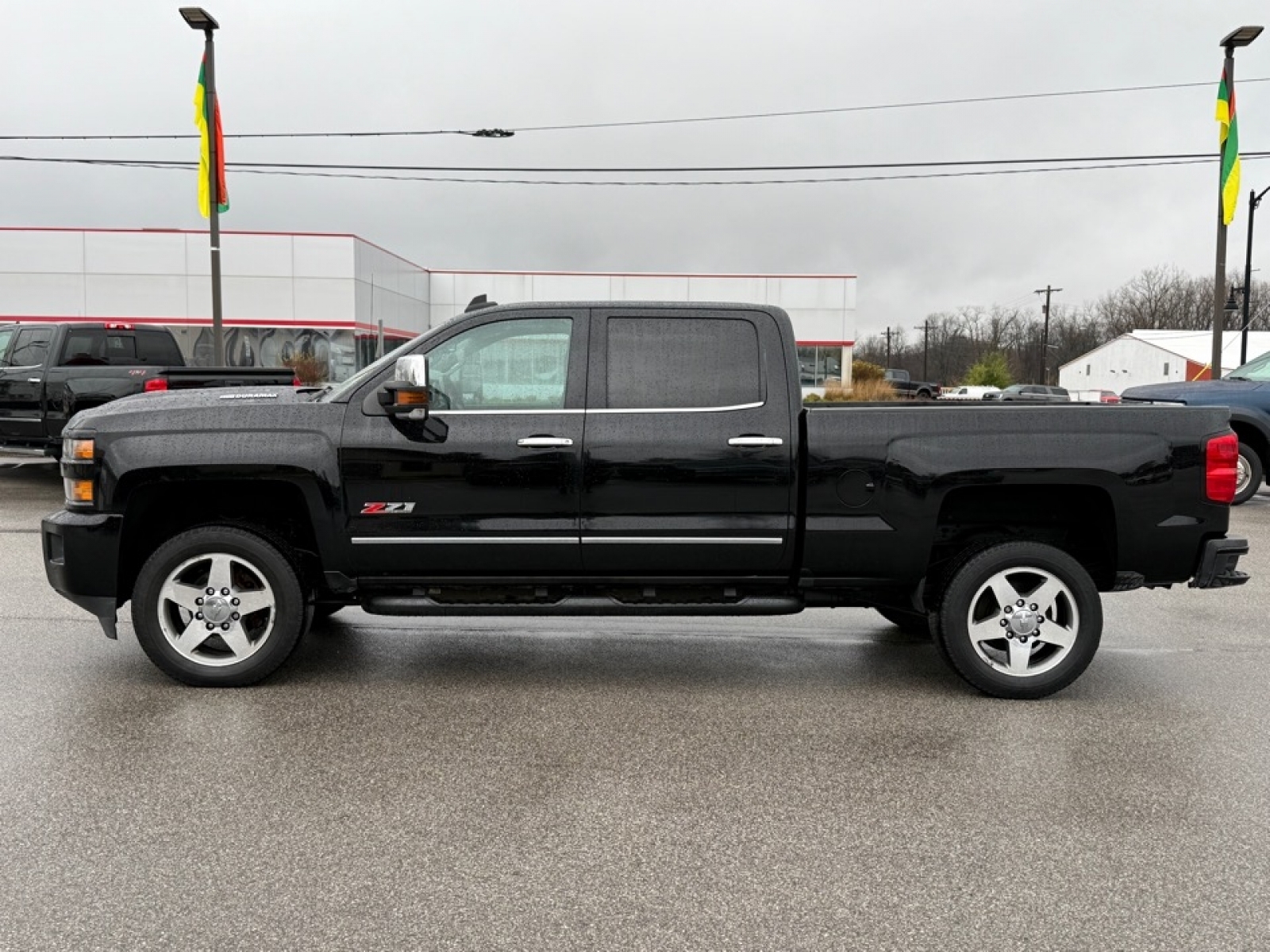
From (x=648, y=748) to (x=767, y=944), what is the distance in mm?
1650

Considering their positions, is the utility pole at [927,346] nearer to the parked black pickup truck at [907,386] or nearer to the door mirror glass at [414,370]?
the parked black pickup truck at [907,386]

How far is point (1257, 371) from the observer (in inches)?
540

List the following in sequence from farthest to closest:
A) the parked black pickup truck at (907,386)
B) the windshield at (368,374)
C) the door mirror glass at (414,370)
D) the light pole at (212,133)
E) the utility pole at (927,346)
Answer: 1. the utility pole at (927,346)
2. the parked black pickup truck at (907,386)
3. the light pole at (212,133)
4. the windshield at (368,374)
5. the door mirror glass at (414,370)

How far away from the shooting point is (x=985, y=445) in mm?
5238

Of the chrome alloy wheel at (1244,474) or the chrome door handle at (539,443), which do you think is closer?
the chrome door handle at (539,443)

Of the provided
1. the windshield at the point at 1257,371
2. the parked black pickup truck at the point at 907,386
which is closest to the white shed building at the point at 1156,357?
the parked black pickup truck at the point at 907,386

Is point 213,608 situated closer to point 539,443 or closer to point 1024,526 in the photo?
point 539,443

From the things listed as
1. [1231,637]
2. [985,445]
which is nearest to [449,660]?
[985,445]

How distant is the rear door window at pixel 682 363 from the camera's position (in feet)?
17.6

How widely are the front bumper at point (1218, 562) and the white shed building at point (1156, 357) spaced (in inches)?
2553

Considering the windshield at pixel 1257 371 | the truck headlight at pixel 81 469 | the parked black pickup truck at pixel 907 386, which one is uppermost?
the parked black pickup truck at pixel 907 386

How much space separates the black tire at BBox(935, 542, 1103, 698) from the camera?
17.2 feet

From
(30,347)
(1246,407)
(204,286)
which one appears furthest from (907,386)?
(30,347)

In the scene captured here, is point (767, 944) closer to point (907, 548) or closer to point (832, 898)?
point (832, 898)
